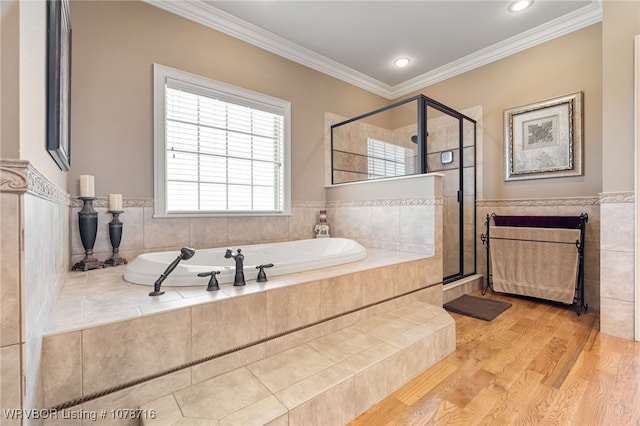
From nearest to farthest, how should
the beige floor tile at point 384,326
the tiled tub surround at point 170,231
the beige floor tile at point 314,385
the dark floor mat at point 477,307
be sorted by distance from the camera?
the beige floor tile at point 314,385
the beige floor tile at point 384,326
the tiled tub surround at point 170,231
the dark floor mat at point 477,307

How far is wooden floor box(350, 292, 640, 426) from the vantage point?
122cm

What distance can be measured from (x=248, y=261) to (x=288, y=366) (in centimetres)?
128

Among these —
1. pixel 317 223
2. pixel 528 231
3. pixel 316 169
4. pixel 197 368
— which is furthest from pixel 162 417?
pixel 528 231

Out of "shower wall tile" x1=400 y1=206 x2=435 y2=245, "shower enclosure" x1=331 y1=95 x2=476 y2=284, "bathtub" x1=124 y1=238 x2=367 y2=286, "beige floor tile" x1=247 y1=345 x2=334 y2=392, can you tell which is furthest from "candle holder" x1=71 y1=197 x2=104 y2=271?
"shower wall tile" x1=400 y1=206 x2=435 y2=245

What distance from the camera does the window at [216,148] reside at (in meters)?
2.30

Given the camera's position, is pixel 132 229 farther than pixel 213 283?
Yes

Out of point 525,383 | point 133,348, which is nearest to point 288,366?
point 133,348

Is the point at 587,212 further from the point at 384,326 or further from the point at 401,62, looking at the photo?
the point at 401,62

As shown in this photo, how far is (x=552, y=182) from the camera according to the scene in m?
2.71

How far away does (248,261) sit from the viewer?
95.3 inches

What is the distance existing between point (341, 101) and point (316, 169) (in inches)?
38.6

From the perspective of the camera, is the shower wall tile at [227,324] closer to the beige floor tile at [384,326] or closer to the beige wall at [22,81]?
the beige floor tile at [384,326]

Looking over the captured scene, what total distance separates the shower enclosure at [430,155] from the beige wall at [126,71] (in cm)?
139

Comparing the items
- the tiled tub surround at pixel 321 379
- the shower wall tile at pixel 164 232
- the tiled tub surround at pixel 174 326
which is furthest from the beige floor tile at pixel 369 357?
the shower wall tile at pixel 164 232
